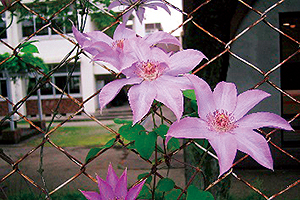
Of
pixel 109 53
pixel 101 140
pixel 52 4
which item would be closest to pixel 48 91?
pixel 101 140

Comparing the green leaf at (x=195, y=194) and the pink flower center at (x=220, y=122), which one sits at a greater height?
the pink flower center at (x=220, y=122)

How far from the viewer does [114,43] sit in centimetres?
40

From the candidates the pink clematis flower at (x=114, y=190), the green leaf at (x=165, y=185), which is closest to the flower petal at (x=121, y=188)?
the pink clematis flower at (x=114, y=190)

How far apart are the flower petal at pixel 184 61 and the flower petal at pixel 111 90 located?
0.16ft

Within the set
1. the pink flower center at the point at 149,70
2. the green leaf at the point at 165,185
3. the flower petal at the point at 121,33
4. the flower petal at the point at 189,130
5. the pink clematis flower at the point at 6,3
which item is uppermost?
the pink clematis flower at the point at 6,3

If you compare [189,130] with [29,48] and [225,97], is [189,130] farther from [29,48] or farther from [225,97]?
[29,48]

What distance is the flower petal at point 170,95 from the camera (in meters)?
0.32

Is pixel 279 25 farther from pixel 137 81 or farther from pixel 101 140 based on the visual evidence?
pixel 101 140

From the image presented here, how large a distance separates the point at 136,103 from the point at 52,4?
8.44 feet

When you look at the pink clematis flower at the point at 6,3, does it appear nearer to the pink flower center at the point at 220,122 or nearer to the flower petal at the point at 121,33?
the flower petal at the point at 121,33

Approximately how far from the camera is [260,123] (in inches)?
13.7

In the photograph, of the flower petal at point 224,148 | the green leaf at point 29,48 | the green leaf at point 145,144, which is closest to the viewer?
the flower petal at point 224,148

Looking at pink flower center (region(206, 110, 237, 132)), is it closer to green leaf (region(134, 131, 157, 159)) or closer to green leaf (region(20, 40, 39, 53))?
green leaf (region(134, 131, 157, 159))

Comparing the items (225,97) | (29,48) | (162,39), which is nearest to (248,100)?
(225,97)
